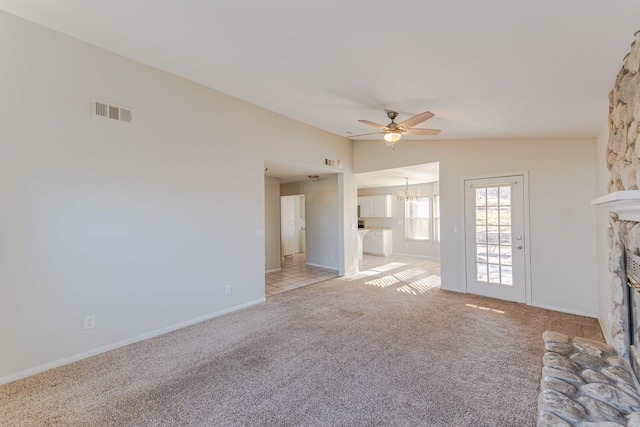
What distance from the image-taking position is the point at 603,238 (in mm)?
3178

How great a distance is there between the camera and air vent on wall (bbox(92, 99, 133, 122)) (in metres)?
2.86

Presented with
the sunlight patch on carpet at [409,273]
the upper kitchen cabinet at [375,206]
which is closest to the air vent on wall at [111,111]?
the sunlight patch on carpet at [409,273]

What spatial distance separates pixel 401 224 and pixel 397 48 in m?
7.67

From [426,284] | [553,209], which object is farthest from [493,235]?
[426,284]

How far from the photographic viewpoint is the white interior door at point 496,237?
4.34 metres

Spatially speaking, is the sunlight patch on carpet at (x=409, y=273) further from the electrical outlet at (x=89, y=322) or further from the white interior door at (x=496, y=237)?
the electrical outlet at (x=89, y=322)

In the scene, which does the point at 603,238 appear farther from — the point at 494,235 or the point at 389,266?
the point at 389,266

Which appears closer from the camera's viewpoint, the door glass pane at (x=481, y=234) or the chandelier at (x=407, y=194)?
the door glass pane at (x=481, y=234)

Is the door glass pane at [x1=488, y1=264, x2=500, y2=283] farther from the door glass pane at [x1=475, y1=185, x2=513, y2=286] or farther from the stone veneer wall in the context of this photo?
the stone veneer wall

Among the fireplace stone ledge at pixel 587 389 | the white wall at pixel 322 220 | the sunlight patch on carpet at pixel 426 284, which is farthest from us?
the white wall at pixel 322 220

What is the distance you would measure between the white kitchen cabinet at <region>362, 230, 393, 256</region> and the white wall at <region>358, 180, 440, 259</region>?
288mm

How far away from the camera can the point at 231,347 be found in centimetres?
297

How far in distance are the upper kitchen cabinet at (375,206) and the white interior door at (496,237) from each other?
4547 mm

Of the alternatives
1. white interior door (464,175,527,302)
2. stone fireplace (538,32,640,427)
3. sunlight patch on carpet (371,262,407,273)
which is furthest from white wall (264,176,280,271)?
stone fireplace (538,32,640,427)
